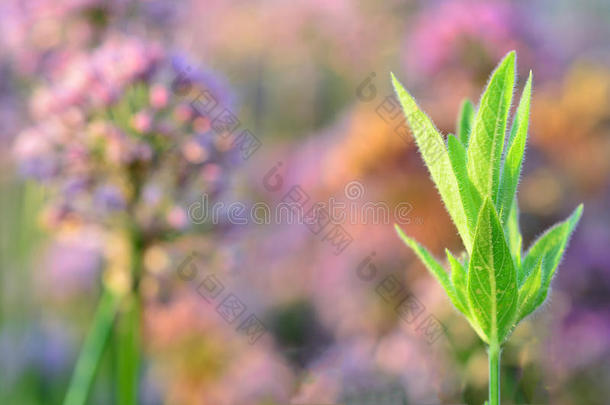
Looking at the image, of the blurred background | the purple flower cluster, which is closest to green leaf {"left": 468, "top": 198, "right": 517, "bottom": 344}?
the blurred background

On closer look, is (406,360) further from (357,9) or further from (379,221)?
(357,9)

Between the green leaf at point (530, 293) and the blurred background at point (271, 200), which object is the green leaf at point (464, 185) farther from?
the blurred background at point (271, 200)

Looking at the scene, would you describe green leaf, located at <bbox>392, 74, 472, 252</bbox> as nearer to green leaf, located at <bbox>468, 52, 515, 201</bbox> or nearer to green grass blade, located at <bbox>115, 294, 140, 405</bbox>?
green leaf, located at <bbox>468, 52, 515, 201</bbox>

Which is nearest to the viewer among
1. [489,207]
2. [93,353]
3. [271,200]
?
[489,207]

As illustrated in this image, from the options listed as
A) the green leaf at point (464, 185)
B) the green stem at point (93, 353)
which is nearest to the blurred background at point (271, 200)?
the green stem at point (93, 353)

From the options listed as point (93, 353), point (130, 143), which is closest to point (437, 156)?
point (130, 143)

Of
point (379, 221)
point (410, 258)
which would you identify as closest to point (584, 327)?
point (410, 258)

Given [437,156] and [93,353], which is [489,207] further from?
[93,353]
